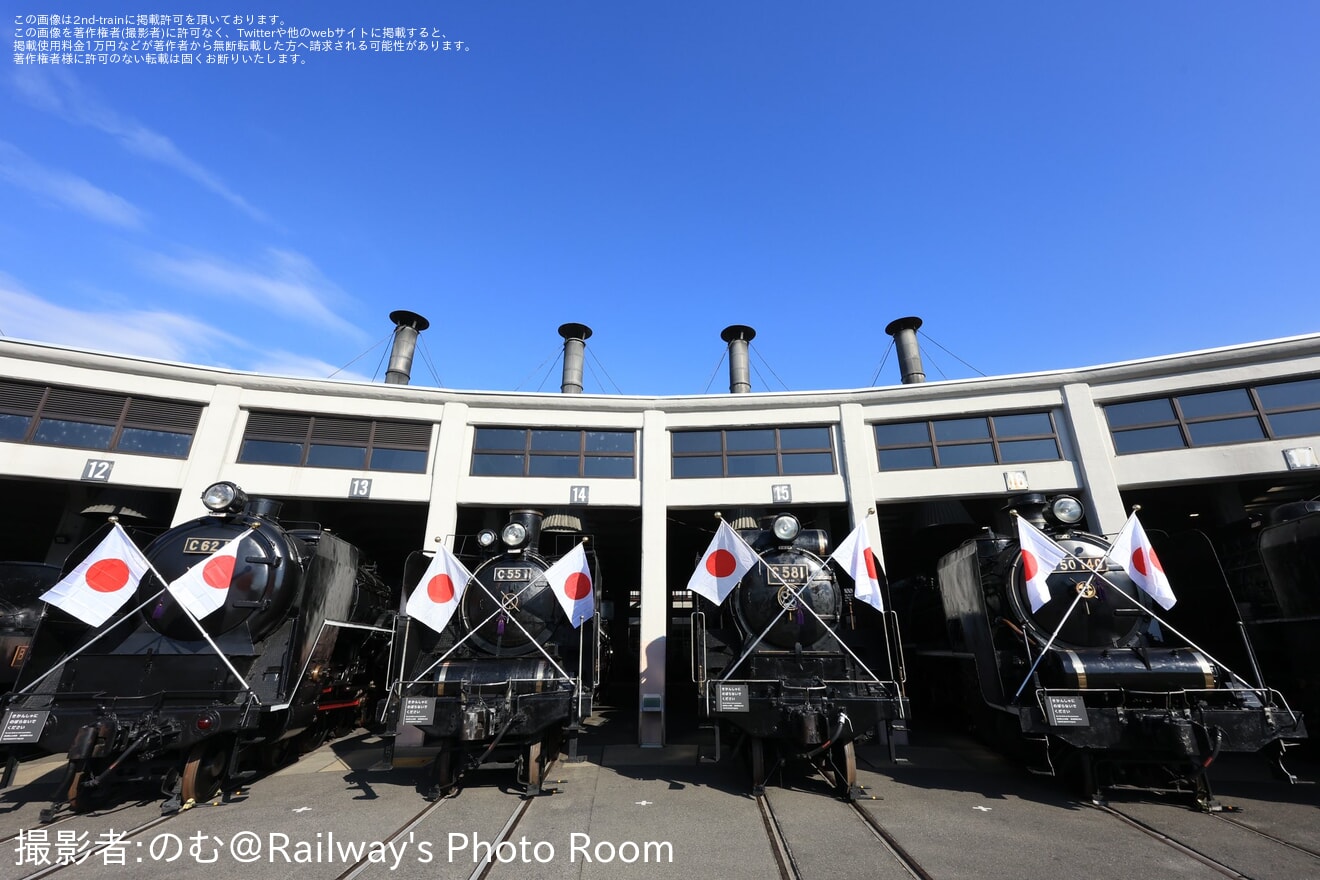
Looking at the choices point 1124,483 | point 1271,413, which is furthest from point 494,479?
point 1271,413

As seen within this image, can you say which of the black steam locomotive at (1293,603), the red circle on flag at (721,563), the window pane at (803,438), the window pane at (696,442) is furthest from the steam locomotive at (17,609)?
the black steam locomotive at (1293,603)

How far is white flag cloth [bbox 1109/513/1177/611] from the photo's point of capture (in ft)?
20.9

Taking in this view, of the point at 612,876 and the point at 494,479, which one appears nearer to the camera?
the point at 612,876

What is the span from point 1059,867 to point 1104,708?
2107 mm

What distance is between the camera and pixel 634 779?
24.3 ft

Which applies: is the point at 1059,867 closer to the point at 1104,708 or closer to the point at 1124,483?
the point at 1104,708

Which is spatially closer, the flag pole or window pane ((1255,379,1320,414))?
the flag pole

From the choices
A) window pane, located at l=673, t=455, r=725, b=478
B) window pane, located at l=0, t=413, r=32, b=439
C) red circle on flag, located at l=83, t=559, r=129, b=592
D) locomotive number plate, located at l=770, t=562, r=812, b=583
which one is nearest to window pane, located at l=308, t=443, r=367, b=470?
window pane, located at l=0, t=413, r=32, b=439

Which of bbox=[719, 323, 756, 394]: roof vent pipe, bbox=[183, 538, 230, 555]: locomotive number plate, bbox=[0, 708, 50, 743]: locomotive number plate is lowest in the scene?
bbox=[0, 708, 50, 743]: locomotive number plate

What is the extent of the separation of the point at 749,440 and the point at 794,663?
5426 millimetres

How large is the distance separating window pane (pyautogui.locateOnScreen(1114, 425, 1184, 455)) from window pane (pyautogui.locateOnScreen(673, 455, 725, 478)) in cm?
768

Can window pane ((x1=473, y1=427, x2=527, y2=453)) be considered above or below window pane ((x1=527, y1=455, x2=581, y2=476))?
above

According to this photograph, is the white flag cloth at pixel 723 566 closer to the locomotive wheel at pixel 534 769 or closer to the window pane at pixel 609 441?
the locomotive wheel at pixel 534 769

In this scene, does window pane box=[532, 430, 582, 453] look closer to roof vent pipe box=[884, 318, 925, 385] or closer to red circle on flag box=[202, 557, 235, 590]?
red circle on flag box=[202, 557, 235, 590]
